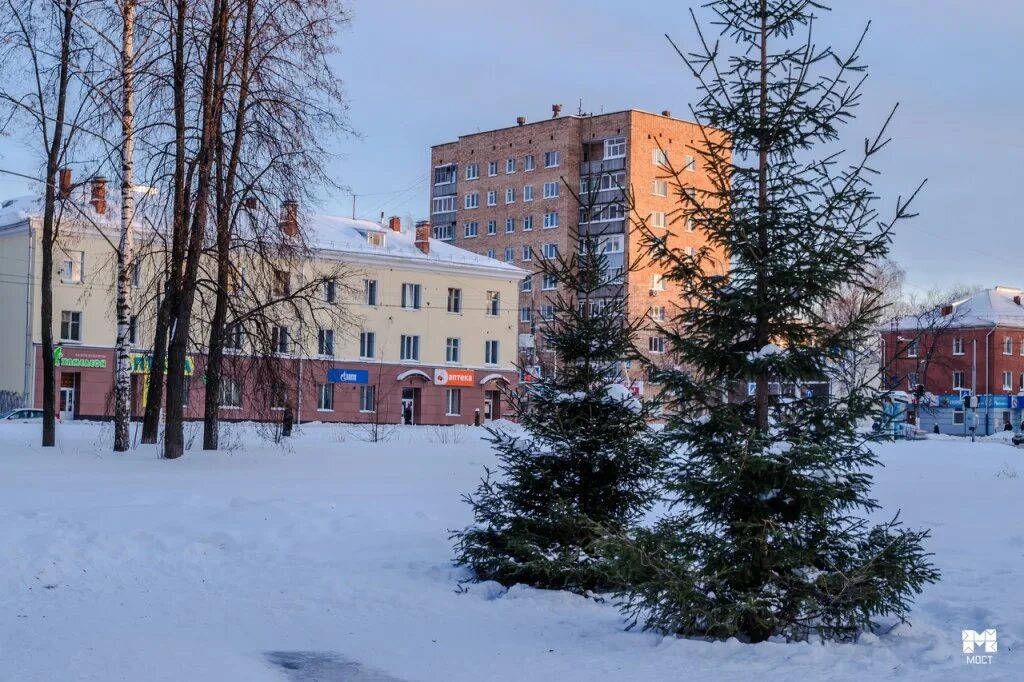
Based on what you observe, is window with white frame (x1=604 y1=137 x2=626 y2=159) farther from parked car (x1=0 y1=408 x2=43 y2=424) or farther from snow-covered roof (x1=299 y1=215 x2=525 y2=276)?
parked car (x1=0 y1=408 x2=43 y2=424)

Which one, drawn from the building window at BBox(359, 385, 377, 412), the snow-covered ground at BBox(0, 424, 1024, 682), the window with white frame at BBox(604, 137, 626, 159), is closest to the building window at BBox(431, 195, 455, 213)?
the window with white frame at BBox(604, 137, 626, 159)

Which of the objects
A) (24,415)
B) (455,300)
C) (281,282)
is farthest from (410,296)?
(281,282)

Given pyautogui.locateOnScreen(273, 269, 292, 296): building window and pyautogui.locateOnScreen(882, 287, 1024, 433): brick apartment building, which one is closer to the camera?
pyautogui.locateOnScreen(273, 269, 292, 296): building window

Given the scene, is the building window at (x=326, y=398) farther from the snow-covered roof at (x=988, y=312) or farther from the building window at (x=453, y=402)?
the snow-covered roof at (x=988, y=312)

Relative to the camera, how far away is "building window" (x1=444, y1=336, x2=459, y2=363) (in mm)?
61500

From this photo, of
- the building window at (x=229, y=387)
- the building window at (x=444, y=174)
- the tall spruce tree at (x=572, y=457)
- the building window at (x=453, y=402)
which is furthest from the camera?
the building window at (x=444, y=174)

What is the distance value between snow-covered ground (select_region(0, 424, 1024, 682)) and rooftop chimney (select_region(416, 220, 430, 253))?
140 ft

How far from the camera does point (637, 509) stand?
35.1ft

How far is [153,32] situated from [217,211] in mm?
3825

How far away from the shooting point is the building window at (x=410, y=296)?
2345 inches

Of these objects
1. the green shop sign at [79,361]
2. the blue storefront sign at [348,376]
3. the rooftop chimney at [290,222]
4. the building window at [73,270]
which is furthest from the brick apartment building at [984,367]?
the rooftop chimney at [290,222]

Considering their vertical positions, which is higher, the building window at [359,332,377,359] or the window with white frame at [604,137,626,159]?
the window with white frame at [604,137,626,159]

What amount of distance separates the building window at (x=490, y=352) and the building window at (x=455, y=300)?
2.61 m

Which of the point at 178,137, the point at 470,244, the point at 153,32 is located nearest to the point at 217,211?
the point at 178,137
